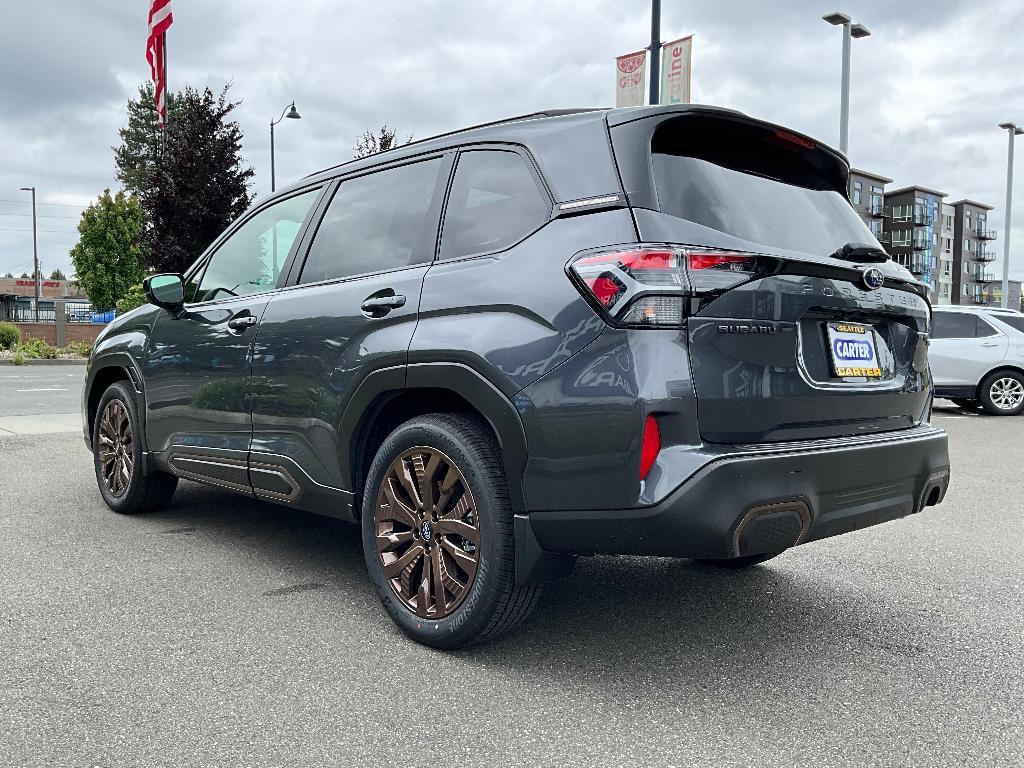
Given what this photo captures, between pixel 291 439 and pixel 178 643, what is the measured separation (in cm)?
96

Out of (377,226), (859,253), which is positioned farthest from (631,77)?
(859,253)

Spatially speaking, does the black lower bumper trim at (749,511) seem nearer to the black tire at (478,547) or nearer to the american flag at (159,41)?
the black tire at (478,547)

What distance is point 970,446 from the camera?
963 centimetres

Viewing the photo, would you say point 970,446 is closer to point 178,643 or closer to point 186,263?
point 178,643

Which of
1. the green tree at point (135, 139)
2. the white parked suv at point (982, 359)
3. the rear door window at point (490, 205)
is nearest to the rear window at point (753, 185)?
the rear door window at point (490, 205)

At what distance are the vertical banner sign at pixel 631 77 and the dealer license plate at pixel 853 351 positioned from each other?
42.9 ft

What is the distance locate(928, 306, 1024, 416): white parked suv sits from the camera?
13.6 metres

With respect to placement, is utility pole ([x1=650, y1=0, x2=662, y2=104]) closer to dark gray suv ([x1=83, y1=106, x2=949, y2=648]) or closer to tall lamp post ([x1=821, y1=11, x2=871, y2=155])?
tall lamp post ([x1=821, y1=11, x2=871, y2=155])

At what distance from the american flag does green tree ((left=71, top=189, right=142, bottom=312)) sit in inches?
1413

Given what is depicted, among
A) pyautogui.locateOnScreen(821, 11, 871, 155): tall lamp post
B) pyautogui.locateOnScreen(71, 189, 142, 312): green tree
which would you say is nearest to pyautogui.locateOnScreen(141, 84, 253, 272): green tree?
pyautogui.locateOnScreen(821, 11, 871, 155): tall lamp post

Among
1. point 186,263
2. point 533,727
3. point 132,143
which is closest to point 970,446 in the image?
point 533,727

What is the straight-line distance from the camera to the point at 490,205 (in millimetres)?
3254

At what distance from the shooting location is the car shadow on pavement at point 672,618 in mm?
3064

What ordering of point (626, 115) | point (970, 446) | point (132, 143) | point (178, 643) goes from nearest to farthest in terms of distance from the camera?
point (626, 115)
point (178, 643)
point (970, 446)
point (132, 143)
